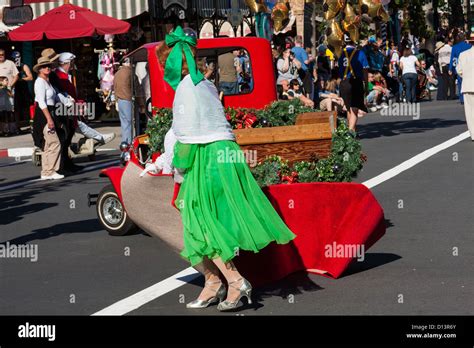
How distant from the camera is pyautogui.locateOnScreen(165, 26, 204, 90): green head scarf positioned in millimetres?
8008

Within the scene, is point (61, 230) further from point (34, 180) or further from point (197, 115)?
point (34, 180)

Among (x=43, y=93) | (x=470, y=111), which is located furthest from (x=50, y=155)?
(x=470, y=111)

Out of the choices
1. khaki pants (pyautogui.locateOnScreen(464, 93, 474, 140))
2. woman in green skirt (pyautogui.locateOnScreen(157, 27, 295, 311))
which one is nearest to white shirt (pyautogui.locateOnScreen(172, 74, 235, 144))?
woman in green skirt (pyautogui.locateOnScreen(157, 27, 295, 311))

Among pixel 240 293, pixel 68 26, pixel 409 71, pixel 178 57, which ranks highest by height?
pixel 68 26

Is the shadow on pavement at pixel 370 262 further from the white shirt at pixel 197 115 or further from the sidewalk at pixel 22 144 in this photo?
the sidewalk at pixel 22 144

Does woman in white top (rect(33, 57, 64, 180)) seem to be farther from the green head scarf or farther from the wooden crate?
the green head scarf

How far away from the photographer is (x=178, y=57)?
316 inches

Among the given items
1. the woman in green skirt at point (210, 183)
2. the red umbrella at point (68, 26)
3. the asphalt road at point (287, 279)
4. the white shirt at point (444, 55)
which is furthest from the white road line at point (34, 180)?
the white shirt at point (444, 55)

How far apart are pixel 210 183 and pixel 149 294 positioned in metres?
1.23

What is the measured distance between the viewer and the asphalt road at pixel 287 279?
8203 millimetres

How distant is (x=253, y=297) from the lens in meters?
8.48

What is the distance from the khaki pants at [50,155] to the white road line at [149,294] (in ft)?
27.6
